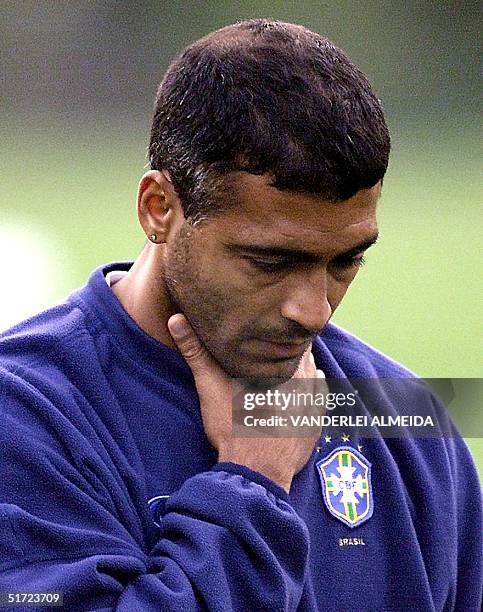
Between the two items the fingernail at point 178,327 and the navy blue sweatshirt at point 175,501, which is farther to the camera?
the fingernail at point 178,327

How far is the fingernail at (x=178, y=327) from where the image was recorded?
249cm

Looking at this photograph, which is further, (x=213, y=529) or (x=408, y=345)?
(x=408, y=345)

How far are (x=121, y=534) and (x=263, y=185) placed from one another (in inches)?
26.0

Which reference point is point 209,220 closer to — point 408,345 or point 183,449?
point 183,449

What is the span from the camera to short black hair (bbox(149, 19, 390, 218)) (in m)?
2.31

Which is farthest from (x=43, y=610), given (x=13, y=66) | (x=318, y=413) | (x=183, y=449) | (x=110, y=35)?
(x=110, y=35)

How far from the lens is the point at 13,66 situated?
14.9 metres

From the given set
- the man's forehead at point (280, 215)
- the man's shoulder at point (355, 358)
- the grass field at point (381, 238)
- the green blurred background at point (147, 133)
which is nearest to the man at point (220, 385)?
the man's forehead at point (280, 215)

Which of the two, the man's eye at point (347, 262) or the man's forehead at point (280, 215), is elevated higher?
the man's forehead at point (280, 215)

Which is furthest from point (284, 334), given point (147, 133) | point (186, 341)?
point (147, 133)

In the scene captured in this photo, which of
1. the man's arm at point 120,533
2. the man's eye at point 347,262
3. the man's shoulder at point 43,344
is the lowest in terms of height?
the man's arm at point 120,533

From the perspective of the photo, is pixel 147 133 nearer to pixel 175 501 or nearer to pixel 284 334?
pixel 284 334

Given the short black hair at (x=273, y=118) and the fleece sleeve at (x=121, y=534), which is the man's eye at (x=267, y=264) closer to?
the short black hair at (x=273, y=118)

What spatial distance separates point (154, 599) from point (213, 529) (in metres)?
0.16
